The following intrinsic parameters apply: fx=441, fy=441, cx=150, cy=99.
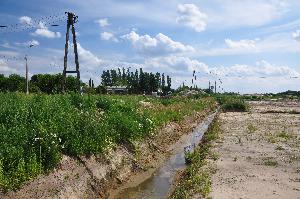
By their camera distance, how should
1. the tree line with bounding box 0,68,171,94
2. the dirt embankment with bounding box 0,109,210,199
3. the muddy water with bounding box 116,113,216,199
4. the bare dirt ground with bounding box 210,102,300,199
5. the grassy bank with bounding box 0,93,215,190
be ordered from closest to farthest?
the grassy bank with bounding box 0,93,215,190, the dirt embankment with bounding box 0,109,210,199, the bare dirt ground with bounding box 210,102,300,199, the muddy water with bounding box 116,113,216,199, the tree line with bounding box 0,68,171,94

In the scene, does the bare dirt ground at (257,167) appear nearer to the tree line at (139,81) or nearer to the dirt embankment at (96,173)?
the dirt embankment at (96,173)

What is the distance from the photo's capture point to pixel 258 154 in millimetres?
19766

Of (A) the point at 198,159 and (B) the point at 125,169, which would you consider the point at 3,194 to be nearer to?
(B) the point at 125,169

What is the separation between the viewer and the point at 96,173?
47.4 ft

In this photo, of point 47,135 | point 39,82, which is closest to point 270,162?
point 47,135

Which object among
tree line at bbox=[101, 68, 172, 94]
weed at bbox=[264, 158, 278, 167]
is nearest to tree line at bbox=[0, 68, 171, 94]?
tree line at bbox=[101, 68, 172, 94]

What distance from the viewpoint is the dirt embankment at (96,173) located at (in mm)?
11266

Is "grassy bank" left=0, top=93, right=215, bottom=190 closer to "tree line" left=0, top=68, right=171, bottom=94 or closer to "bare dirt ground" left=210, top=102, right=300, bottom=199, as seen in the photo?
"bare dirt ground" left=210, top=102, right=300, bottom=199

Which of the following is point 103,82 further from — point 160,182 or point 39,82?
point 160,182

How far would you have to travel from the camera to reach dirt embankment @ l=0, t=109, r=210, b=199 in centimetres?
1127

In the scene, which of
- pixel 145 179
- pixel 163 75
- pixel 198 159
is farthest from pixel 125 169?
pixel 163 75

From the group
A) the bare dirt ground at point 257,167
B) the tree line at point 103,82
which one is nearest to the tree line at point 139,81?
Result: the tree line at point 103,82

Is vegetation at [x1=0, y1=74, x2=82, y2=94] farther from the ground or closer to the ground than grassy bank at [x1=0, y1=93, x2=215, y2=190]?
farther from the ground

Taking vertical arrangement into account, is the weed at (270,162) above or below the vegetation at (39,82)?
below
